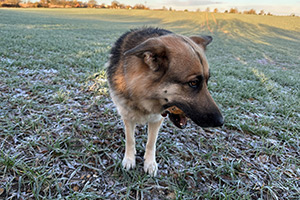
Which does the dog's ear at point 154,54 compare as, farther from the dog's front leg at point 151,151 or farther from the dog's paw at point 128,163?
the dog's paw at point 128,163

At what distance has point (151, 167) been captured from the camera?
7.28 feet

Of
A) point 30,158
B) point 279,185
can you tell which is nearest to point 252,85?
point 279,185

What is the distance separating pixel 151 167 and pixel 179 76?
126cm

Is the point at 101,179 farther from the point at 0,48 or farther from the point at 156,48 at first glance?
the point at 0,48

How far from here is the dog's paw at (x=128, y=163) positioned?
2.21 m

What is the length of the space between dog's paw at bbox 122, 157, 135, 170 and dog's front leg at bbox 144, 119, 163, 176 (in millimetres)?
168

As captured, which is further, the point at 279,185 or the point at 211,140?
the point at 211,140

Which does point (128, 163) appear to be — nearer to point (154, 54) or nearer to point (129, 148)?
point (129, 148)

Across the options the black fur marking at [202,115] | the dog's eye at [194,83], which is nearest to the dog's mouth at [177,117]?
the black fur marking at [202,115]

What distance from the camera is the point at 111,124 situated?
2902mm

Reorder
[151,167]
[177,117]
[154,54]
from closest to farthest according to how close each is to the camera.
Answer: [154,54] < [177,117] < [151,167]

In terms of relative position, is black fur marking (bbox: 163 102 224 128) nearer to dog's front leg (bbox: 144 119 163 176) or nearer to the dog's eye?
the dog's eye

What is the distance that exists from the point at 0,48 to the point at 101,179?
617 cm

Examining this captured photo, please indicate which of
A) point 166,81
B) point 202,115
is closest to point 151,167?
point 202,115
